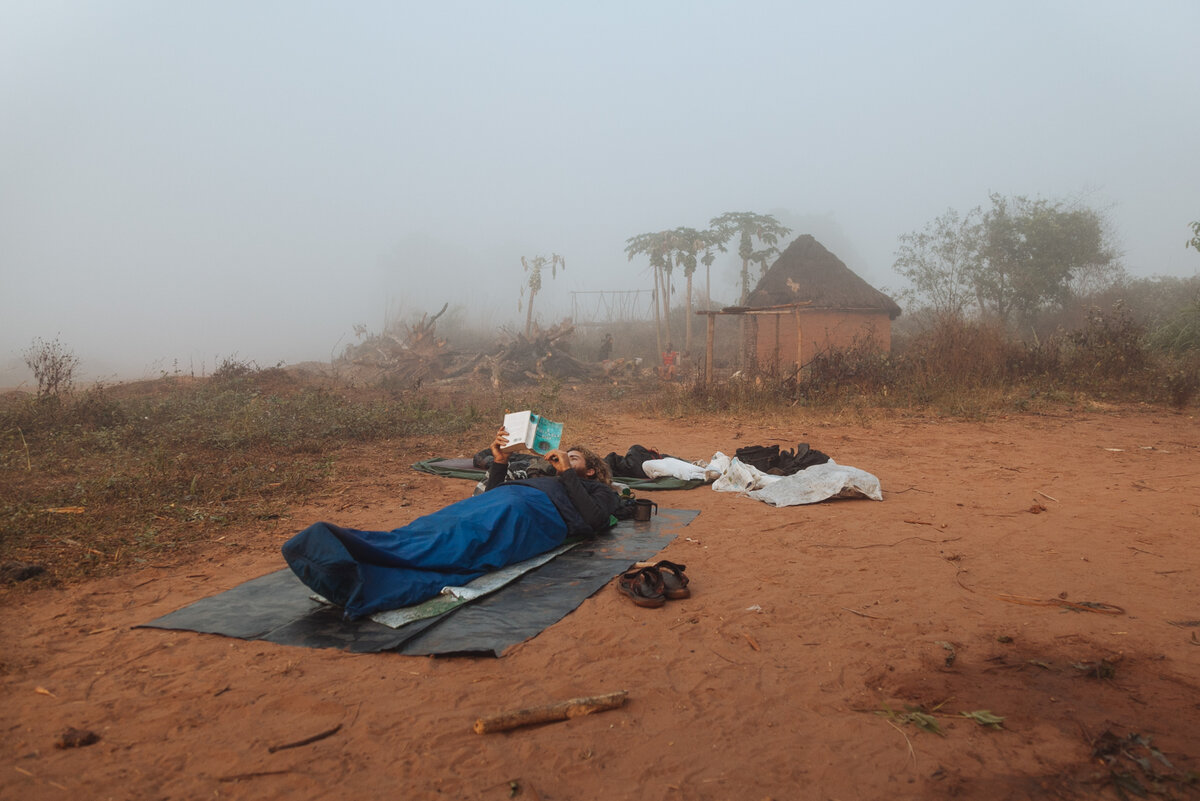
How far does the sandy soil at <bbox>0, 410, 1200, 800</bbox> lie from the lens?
1920 millimetres

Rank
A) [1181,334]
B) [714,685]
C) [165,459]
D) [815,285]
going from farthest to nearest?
[815,285] → [1181,334] → [165,459] → [714,685]

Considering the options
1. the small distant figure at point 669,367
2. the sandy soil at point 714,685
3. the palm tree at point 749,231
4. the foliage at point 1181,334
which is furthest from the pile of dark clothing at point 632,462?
the palm tree at point 749,231

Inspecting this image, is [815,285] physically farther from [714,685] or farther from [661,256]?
[714,685]

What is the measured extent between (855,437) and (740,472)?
10.4 ft

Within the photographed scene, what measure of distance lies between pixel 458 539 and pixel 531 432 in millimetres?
1090

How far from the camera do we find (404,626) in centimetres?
298

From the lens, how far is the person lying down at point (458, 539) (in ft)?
9.68

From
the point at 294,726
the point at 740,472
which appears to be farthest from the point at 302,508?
the point at 740,472

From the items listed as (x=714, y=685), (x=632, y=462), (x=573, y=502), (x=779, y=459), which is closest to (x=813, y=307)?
(x=779, y=459)

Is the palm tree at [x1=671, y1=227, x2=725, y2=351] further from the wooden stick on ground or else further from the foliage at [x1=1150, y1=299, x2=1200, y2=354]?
the wooden stick on ground

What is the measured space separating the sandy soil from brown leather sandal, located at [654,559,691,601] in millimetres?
123

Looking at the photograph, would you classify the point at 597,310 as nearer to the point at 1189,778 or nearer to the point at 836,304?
the point at 836,304

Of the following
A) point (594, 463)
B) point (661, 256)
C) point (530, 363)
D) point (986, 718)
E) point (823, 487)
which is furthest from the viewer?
point (661, 256)

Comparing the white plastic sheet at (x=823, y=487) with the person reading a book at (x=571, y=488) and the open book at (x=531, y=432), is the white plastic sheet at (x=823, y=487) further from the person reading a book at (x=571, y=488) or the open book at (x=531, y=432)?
the open book at (x=531, y=432)
